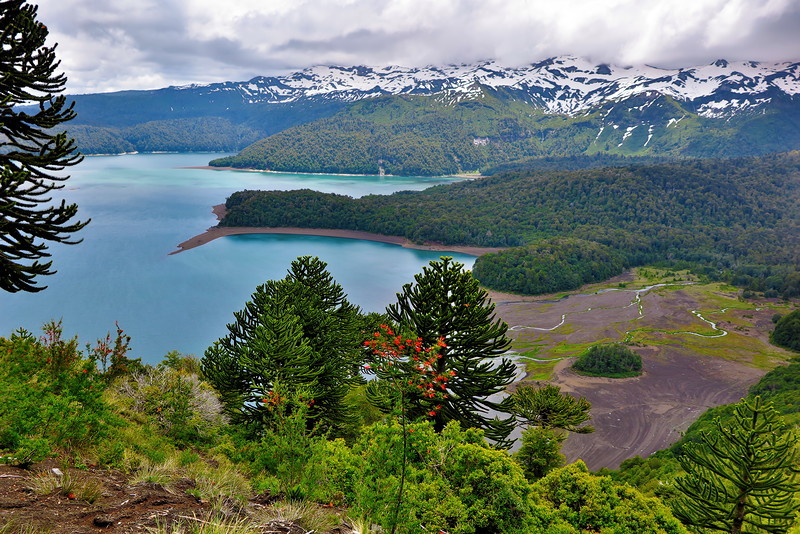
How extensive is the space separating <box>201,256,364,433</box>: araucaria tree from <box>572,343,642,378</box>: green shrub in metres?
50.0

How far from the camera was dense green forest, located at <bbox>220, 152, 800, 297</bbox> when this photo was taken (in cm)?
13212

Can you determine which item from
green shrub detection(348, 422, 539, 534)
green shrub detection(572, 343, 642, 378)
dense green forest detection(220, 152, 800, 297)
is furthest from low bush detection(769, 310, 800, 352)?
green shrub detection(348, 422, 539, 534)

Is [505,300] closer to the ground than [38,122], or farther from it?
closer to the ground

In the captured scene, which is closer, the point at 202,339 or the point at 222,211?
the point at 202,339

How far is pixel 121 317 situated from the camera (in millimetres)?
64562

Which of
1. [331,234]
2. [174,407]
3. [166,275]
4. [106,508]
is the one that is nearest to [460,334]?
[174,407]

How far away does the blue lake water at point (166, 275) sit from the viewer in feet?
203

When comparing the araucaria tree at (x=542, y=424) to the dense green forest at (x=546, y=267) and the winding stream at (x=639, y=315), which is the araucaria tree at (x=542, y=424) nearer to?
the winding stream at (x=639, y=315)

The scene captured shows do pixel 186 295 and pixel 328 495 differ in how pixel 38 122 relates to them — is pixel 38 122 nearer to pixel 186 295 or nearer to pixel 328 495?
pixel 328 495

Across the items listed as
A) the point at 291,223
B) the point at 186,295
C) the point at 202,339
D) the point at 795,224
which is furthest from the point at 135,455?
the point at 795,224

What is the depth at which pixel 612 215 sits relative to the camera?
16150 centimetres

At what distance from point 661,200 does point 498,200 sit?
5990cm

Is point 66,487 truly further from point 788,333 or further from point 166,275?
point 788,333

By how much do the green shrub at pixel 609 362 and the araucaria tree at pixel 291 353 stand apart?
50.0 meters
